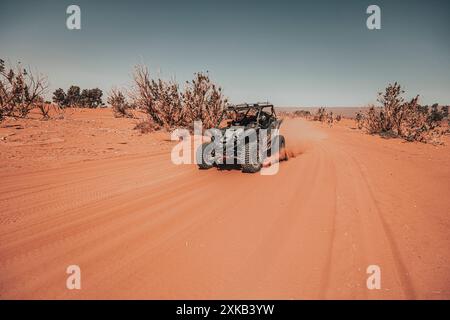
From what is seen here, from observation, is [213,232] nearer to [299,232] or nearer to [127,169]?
[299,232]

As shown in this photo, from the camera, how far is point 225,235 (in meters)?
3.61

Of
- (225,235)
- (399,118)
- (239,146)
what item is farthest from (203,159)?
(399,118)

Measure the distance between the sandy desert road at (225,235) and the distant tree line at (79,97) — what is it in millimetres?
42979

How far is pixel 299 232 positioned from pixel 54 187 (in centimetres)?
521

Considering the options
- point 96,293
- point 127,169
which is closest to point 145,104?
point 127,169

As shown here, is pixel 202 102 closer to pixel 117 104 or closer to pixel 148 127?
pixel 148 127

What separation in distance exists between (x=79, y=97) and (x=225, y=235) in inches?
1995

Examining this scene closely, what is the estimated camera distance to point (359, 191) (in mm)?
5246

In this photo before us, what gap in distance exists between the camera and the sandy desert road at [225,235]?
2633mm

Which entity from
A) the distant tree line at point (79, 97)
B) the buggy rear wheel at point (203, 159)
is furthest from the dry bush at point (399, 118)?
the distant tree line at point (79, 97)

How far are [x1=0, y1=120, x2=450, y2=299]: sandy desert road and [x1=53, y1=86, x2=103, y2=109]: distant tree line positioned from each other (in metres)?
43.0

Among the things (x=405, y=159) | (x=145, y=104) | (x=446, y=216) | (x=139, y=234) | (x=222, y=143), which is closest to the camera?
(x=139, y=234)
